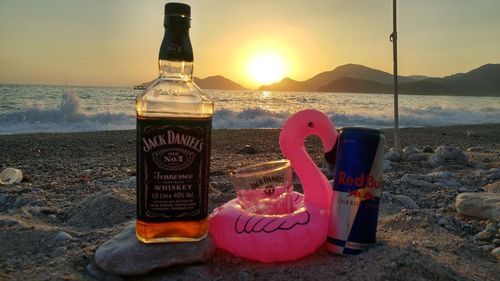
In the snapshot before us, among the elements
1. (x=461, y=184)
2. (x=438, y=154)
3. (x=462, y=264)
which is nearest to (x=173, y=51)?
(x=462, y=264)

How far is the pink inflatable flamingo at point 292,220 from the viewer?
212 cm

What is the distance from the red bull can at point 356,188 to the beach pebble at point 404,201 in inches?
62.8

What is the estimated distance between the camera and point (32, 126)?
47.0ft

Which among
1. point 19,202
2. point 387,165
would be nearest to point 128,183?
point 19,202

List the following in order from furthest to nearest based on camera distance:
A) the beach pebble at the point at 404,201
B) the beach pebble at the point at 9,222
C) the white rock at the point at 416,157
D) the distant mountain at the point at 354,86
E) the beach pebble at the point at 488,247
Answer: the distant mountain at the point at 354,86 < the white rock at the point at 416,157 < the beach pebble at the point at 404,201 < the beach pebble at the point at 9,222 < the beach pebble at the point at 488,247

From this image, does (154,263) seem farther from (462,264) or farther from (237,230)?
(462,264)

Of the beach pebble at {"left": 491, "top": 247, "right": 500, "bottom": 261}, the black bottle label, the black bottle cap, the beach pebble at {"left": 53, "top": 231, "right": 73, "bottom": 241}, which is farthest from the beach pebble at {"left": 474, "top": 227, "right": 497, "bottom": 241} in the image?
the beach pebble at {"left": 53, "top": 231, "right": 73, "bottom": 241}

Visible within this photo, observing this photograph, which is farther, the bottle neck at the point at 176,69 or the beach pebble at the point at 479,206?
the beach pebble at the point at 479,206

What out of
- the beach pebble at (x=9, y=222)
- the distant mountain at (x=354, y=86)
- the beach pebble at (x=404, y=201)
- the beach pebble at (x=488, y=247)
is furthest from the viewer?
the distant mountain at (x=354, y=86)

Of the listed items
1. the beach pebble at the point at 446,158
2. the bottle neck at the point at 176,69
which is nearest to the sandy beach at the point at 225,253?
the beach pebble at the point at 446,158

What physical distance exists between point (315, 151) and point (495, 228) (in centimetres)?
563

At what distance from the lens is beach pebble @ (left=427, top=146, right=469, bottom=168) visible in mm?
5992

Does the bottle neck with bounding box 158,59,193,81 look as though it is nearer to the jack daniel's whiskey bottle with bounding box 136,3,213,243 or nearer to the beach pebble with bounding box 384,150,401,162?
the jack daniel's whiskey bottle with bounding box 136,3,213,243

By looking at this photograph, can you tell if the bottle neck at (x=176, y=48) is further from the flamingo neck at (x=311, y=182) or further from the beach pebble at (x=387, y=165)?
the beach pebble at (x=387, y=165)
